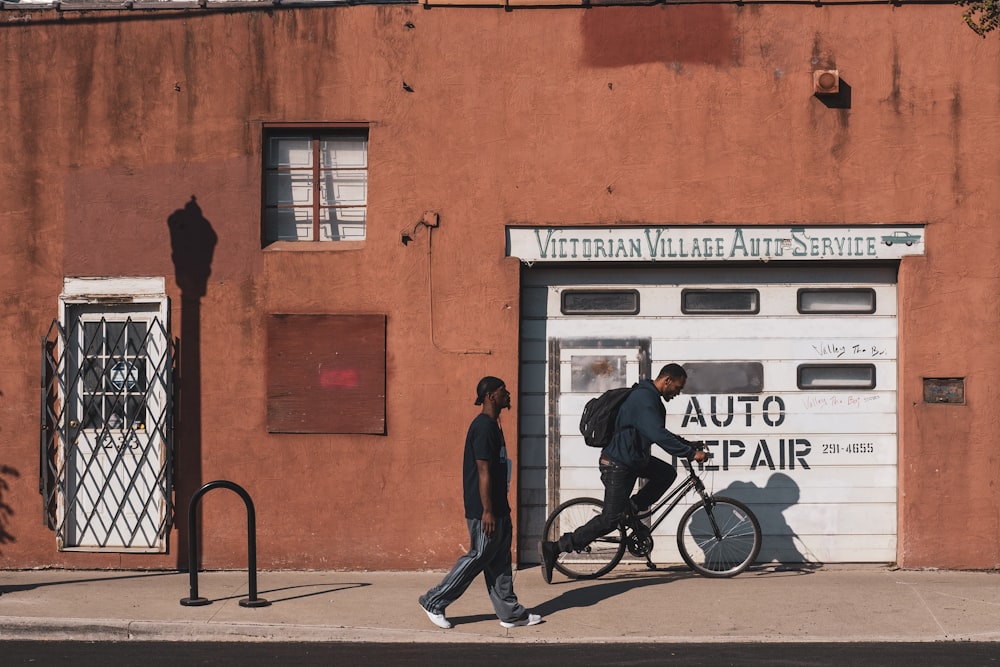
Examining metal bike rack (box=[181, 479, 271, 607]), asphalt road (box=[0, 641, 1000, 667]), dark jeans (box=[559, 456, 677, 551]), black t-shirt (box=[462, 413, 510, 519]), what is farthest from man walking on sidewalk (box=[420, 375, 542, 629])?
metal bike rack (box=[181, 479, 271, 607])

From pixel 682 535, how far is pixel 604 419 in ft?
4.44

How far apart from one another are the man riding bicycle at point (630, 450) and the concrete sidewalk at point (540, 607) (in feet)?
1.75

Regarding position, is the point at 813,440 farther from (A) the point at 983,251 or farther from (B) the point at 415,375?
(B) the point at 415,375

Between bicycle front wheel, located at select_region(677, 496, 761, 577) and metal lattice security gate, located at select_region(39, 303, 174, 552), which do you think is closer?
bicycle front wheel, located at select_region(677, 496, 761, 577)

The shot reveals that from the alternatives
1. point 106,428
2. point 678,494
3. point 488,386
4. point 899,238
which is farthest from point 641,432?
point 106,428

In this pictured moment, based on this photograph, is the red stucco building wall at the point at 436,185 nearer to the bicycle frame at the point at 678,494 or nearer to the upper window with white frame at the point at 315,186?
the upper window with white frame at the point at 315,186

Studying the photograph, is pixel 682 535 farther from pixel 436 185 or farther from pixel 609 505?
pixel 436 185

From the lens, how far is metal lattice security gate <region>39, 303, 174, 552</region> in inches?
433

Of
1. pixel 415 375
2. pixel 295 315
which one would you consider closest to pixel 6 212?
pixel 295 315

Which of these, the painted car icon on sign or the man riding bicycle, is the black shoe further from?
the painted car icon on sign

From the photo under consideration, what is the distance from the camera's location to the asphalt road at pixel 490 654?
26.3ft

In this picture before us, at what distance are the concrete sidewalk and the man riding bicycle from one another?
532 millimetres

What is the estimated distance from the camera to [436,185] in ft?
35.7

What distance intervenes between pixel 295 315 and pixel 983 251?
6089mm
